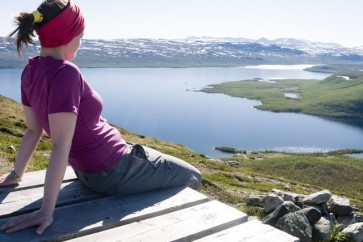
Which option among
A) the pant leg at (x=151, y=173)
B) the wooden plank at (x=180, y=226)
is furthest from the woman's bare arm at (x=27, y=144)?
the wooden plank at (x=180, y=226)

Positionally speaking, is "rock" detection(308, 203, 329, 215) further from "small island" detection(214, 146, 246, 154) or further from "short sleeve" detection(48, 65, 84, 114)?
"small island" detection(214, 146, 246, 154)

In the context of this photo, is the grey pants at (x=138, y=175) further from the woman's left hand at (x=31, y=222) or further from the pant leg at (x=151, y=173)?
the woman's left hand at (x=31, y=222)

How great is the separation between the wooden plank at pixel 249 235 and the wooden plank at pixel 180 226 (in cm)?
11

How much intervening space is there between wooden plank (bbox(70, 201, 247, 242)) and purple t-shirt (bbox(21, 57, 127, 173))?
3.18 feet

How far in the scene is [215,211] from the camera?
4410mm

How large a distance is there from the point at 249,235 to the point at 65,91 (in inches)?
87.3

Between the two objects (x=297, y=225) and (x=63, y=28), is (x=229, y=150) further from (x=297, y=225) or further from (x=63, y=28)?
(x=63, y=28)

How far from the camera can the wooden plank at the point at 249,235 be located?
3.82 metres

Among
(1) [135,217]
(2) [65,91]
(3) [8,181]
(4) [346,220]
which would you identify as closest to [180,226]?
(1) [135,217]

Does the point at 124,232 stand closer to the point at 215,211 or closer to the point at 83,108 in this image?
the point at 215,211

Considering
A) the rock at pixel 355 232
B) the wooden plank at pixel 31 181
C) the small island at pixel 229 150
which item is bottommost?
the small island at pixel 229 150

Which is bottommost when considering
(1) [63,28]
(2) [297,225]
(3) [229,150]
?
(3) [229,150]

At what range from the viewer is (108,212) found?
431 cm

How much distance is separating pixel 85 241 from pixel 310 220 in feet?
18.7
